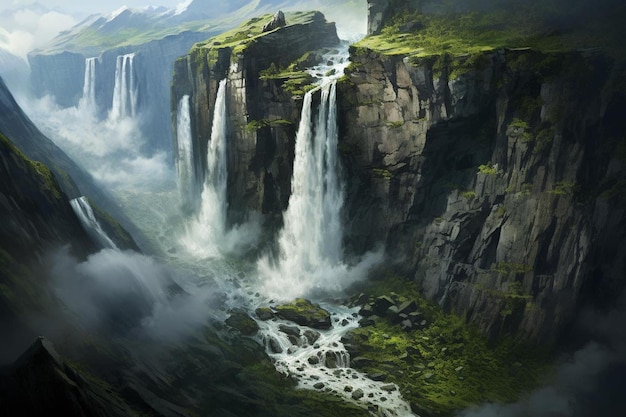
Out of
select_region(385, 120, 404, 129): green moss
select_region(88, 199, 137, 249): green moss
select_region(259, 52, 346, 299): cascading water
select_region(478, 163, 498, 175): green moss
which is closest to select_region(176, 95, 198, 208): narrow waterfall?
select_region(88, 199, 137, 249): green moss

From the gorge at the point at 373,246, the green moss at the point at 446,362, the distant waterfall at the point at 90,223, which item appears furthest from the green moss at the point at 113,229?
the green moss at the point at 446,362

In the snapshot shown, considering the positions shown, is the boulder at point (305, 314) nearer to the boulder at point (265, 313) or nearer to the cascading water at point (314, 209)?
the boulder at point (265, 313)

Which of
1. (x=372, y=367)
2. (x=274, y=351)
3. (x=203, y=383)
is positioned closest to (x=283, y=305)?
(x=274, y=351)

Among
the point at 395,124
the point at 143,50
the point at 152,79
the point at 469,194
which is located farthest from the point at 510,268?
the point at 143,50

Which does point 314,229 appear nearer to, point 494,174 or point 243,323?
point 243,323

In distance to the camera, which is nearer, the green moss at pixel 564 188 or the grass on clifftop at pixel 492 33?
the green moss at pixel 564 188

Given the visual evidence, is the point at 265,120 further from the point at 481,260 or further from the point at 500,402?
the point at 500,402
